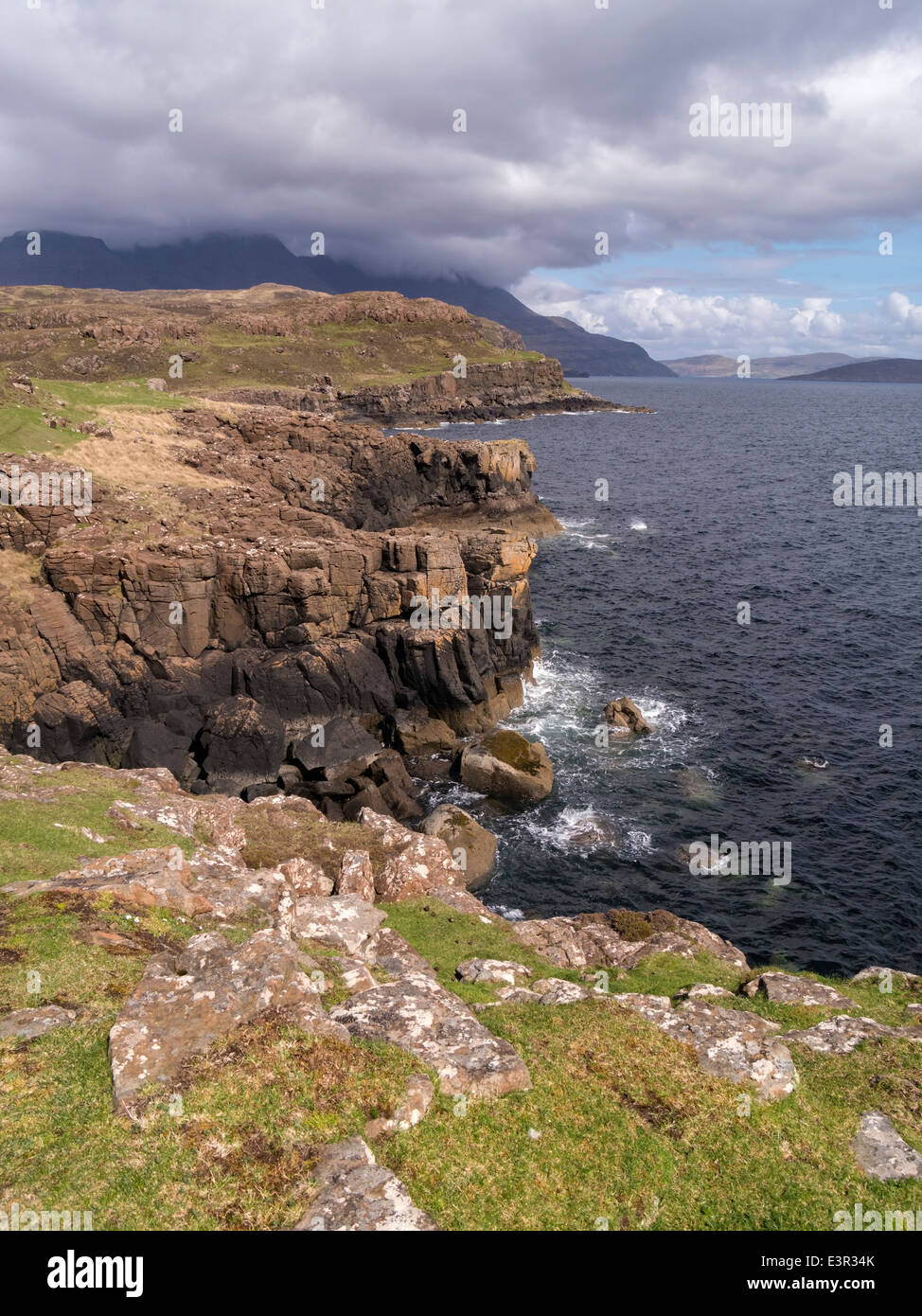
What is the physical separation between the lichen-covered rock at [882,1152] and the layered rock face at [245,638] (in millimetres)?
25764

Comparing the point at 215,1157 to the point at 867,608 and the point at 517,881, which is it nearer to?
the point at 517,881

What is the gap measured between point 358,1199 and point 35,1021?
6.56 metres

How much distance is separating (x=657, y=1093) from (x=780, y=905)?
21.9 meters

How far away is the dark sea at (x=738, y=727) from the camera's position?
3294 centimetres

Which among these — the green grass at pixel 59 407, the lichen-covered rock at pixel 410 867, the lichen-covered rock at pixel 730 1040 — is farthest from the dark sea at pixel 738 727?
the green grass at pixel 59 407

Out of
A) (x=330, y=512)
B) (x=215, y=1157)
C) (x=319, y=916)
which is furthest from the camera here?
(x=330, y=512)

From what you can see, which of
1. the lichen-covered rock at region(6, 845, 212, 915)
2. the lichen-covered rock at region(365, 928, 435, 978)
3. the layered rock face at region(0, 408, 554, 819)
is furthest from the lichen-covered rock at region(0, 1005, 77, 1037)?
the layered rock face at region(0, 408, 554, 819)

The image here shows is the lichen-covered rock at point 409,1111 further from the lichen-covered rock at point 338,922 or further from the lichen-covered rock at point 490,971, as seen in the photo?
the lichen-covered rock at point 338,922

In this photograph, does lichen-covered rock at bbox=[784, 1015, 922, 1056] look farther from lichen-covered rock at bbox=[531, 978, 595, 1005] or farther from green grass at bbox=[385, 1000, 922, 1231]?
lichen-covered rock at bbox=[531, 978, 595, 1005]

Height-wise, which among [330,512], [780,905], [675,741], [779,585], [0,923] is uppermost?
[330,512]

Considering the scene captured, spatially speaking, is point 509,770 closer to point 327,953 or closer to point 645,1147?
point 327,953

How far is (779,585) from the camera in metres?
71.8

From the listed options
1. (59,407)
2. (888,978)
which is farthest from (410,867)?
(59,407)
